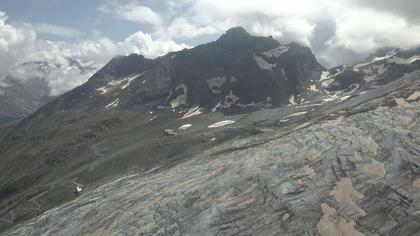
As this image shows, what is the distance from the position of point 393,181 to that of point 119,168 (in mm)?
132349

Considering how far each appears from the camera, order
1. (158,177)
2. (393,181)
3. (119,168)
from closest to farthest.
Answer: (393,181) < (158,177) < (119,168)

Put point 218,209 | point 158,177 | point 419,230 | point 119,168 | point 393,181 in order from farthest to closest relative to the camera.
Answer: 1. point 119,168
2. point 158,177
3. point 218,209
4. point 393,181
5. point 419,230

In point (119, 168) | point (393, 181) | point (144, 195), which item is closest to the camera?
point (393, 181)

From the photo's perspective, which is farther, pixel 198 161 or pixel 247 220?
pixel 198 161

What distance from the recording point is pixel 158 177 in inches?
3984

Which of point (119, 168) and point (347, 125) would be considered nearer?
point (347, 125)

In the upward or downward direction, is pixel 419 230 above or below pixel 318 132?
below

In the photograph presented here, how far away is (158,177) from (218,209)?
39495 millimetres

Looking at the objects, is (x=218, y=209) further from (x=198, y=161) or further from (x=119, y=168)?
(x=119, y=168)

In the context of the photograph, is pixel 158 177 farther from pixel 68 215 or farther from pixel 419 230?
pixel 419 230

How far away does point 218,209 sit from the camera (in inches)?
2514

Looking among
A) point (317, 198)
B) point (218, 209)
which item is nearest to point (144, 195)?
point (218, 209)

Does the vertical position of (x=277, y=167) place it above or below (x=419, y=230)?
above

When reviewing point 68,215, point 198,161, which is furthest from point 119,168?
point 68,215
